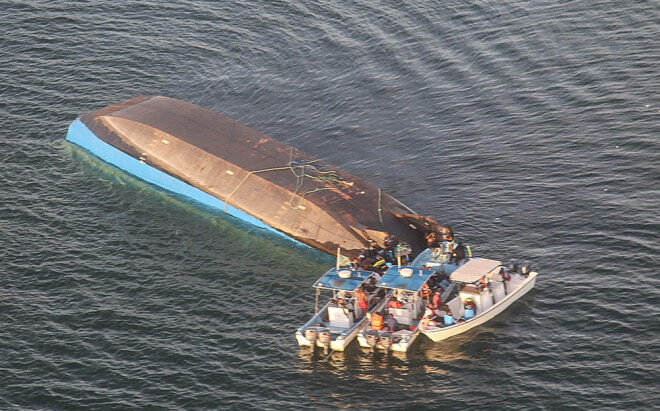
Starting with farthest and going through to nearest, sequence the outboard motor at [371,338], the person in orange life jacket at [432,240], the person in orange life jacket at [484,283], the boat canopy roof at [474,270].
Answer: the person in orange life jacket at [432,240] → the person in orange life jacket at [484,283] → the boat canopy roof at [474,270] → the outboard motor at [371,338]

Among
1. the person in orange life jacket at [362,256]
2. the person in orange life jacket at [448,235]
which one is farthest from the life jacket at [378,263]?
the person in orange life jacket at [448,235]

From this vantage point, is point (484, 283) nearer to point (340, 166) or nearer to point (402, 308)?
point (402, 308)

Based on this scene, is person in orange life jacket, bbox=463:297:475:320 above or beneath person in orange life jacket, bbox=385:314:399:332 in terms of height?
above

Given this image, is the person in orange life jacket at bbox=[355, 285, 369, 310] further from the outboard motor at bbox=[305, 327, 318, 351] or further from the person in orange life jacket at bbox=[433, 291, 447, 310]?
the person in orange life jacket at bbox=[433, 291, 447, 310]

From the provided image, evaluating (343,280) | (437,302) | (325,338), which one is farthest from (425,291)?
(325,338)

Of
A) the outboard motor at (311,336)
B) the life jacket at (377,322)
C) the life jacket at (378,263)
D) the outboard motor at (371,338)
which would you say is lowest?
the outboard motor at (311,336)

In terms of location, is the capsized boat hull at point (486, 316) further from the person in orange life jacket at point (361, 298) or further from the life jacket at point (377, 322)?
the person in orange life jacket at point (361, 298)

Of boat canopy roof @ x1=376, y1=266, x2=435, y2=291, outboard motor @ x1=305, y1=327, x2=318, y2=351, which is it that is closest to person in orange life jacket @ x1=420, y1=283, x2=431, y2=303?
boat canopy roof @ x1=376, y1=266, x2=435, y2=291
